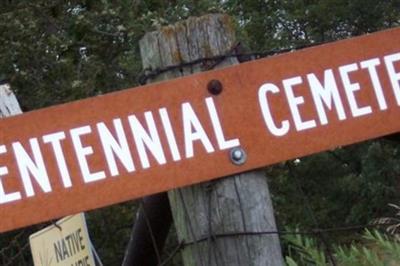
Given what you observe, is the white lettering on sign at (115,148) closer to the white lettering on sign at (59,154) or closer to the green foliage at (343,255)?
the white lettering on sign at (59,154)

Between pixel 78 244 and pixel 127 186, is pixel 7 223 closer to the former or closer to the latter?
pixel 127 186

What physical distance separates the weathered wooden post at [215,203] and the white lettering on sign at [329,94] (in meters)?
0.17

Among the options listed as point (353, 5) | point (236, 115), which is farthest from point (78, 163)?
point (353, 5)

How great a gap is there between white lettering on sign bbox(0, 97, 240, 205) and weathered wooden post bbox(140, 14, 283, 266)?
0.54 feet

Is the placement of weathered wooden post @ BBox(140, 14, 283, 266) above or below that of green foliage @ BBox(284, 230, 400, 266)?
above

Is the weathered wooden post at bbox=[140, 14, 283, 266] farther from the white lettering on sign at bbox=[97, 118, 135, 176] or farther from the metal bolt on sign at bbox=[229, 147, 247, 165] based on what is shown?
the white lettering on sign at bbox=[97, 118, 135, 176]

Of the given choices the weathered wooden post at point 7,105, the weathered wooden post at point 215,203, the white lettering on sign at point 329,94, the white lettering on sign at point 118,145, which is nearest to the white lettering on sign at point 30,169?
the white lettering on sign at point 118,145

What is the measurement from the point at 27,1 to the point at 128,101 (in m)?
9.73

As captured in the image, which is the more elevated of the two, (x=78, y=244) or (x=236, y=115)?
(x=236, y=115)

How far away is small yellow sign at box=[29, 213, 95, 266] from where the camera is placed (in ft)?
10.9

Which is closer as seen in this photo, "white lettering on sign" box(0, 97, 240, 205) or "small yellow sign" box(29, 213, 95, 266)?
"white lettering on sign" box(0, 97, 240, 205)

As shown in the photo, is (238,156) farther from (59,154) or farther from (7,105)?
(7,105)

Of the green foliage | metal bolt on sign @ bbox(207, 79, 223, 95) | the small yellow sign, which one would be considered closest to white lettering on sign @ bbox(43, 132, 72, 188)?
metal bolt on sign @ bbox(207, 79, 223, 95)

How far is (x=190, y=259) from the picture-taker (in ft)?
9.00
